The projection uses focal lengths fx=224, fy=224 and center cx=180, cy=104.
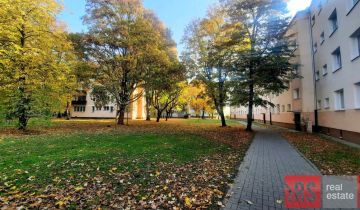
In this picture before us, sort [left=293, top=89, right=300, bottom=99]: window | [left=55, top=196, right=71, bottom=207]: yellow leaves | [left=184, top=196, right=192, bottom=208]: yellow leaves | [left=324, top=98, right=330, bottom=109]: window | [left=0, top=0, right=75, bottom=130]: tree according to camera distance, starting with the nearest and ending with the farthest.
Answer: [left=55, top=196, right=71, bottom=207]: yellow leaves < [left=184, top=196, right=192, bottom=208]: yellow leaves < [left=0, top=0, right=75, bottom=130]: tree < [left=324, top=98, right=330, bottom=109]: window < [left=293, top=89, right=300, bottom=99]: window

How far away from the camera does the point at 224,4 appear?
22516 millimetres

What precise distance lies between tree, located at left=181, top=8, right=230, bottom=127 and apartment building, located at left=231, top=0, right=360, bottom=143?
751 cm

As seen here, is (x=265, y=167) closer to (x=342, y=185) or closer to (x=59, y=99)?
(x=342, y=185)

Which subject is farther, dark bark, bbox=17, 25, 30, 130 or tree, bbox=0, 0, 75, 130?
dark bark, bbox=17, 25, 30, 130

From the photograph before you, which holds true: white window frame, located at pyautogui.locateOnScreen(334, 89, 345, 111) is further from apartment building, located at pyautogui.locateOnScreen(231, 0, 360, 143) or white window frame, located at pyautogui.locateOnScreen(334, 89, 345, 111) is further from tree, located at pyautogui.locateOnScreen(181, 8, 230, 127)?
tree, located at pyautogui.locateOnScreen(181, 8, 230, 127)

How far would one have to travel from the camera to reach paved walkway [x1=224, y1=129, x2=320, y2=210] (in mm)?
4543

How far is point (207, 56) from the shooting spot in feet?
78.9

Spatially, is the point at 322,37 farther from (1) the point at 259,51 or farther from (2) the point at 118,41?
(2) the point at 118,41

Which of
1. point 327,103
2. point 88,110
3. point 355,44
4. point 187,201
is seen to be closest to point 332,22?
point 355,44

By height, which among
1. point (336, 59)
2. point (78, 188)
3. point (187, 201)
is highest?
point (336, 59)

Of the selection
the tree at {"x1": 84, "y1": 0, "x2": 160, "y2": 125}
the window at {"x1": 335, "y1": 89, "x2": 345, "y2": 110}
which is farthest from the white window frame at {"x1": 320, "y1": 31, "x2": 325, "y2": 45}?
the tree at {"x1": 84, "y1": 0, "x2": 160, "y2": 125}

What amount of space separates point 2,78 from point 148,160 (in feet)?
41.4

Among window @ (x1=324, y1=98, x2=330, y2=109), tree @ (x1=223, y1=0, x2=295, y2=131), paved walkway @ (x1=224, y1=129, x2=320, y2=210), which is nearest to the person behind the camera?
paved walkway @ (x1=224, y1=129, x2=320, y2=210)

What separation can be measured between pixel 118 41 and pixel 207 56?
9278 millimetres
